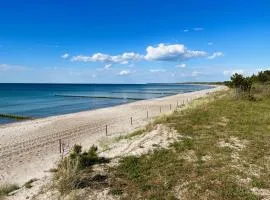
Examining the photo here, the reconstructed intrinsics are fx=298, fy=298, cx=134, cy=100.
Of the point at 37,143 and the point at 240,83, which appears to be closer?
the point at 37,143

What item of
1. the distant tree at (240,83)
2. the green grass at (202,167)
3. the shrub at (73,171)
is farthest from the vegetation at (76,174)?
the distant tree at (240,83)

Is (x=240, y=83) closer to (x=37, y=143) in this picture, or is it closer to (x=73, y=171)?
(x=37, y=143)

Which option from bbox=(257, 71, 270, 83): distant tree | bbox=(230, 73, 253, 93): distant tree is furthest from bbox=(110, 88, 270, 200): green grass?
bbox=(257, 71, 270, 83): distant tree

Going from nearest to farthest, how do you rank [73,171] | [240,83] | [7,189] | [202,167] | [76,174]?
[73,171], [76,174], [7,189], [202,167], [240,83]

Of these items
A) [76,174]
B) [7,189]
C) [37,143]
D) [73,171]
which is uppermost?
[73,171]

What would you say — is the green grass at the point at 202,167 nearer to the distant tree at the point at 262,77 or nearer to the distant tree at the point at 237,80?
A: the distant tree at the point at 237,80

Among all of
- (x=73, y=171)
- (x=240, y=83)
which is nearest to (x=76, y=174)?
(x=73, y=171)

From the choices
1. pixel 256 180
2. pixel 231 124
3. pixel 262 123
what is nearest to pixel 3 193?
pixel 256 180

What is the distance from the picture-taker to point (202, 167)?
12.2 meters

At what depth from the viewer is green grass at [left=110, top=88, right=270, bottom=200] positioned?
32.9 ft

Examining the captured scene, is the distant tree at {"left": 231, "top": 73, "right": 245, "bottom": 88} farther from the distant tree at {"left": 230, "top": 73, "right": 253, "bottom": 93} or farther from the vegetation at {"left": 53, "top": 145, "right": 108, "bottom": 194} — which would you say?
the vegetation at {"left": 53, "top": 145, "right": 108, "bottom": 194}

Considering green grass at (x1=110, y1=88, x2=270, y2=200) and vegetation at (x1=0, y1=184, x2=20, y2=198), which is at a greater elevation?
green grass at (x1=110, y1=88, x2=270, y2=200)

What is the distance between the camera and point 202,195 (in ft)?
31.8

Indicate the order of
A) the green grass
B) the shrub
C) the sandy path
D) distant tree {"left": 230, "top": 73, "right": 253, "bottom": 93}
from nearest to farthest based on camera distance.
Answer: the green grass, the shrub, the sandy path, distant tree {"left": 230, "top": 73, "right": 253, "bottom": 93}
